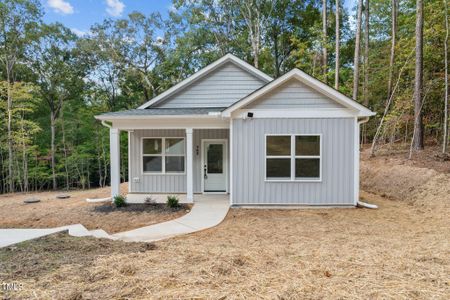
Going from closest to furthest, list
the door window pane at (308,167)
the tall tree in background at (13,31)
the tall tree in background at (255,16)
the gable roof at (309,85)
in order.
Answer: the gable roof at (309,85) → the door window pane at (308,167) → the tall tree in background at (13,31) → the tall tree in background at (255,16)

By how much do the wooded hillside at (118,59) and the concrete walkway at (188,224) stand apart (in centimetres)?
1326

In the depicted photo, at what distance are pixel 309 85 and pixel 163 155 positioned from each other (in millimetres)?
5640

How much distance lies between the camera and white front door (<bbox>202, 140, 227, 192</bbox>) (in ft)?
32.7

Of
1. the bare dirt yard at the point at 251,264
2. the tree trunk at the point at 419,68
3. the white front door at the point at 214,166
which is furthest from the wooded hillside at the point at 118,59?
the bare dirt yard at the point at 251,264

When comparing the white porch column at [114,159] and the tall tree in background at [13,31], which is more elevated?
the tall tree in background at [13,31]

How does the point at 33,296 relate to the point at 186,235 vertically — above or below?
above

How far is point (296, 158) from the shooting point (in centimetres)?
791

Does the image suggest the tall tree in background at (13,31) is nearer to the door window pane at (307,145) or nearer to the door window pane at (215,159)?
the door window pane at (215,159)

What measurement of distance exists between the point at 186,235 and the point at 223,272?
2610 millimetres

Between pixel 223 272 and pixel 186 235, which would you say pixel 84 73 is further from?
pixel 223 272

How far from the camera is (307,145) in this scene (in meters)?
7.89

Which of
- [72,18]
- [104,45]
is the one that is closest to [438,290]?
[104,45]

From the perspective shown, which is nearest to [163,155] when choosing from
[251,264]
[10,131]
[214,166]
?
[214,166]

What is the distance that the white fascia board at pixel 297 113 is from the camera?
7.80 metres
